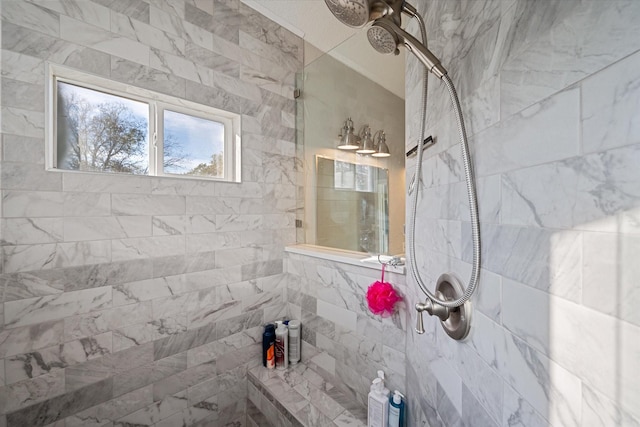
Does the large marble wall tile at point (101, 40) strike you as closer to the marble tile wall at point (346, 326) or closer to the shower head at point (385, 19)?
the shower head at point (385, 19)

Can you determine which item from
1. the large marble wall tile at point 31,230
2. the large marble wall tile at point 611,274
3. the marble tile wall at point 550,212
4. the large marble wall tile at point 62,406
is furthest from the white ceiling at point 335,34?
the large marble wall tile at point 62,406

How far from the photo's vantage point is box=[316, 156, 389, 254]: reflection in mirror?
1.67m

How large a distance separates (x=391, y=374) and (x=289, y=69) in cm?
204

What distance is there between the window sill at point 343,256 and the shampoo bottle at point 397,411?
55 centimetres

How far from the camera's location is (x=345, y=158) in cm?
182

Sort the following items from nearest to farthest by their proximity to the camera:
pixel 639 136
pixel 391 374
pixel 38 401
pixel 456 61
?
1. pixel 639 136
2. pixel 456 61
3. pixel 38 401
4. pixel 391 374

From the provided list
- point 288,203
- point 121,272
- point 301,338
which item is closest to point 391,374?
point 301,338

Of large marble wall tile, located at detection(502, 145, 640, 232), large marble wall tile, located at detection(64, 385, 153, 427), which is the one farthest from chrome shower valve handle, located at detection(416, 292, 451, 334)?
large marble wall tile, located at detection(64, 385, 153, 427)

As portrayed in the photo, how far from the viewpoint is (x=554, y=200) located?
414 mm

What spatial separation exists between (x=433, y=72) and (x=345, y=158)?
117 centimetres

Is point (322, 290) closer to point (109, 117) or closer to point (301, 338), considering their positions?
point (301, 338)

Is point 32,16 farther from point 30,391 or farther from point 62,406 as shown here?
point 62,406

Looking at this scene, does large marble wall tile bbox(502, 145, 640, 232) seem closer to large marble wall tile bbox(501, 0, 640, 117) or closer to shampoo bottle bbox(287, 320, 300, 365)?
large marble wall tile bbox(501, 0, 640, 117)

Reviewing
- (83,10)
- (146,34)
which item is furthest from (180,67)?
(83,10)
